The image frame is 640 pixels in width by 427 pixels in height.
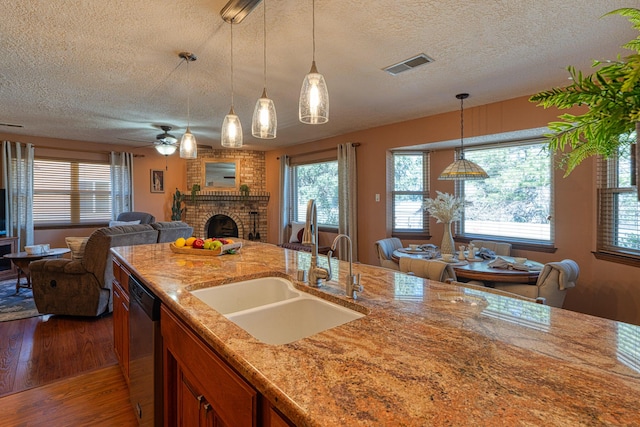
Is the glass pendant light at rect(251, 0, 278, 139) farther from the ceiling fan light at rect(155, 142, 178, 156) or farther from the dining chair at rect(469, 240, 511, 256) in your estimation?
the ceiling fan light at rect(155, 142, 178, 156)

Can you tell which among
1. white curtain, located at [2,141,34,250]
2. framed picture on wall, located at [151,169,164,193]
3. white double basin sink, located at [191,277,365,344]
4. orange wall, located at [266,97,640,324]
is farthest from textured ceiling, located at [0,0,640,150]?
framed picture on wall, located at [151,169,164,193]

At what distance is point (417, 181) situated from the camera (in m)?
4.96

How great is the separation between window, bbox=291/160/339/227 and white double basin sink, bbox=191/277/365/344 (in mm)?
4193

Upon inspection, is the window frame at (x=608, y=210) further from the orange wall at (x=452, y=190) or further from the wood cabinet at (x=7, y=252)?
the wood cabinet at (x=7, y=252)

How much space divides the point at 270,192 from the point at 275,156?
0.80 m

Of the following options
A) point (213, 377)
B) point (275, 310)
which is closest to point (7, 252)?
point (275, 310)

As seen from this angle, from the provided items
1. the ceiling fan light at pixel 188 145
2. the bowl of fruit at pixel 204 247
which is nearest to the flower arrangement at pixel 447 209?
the bowl of fruit at pixel 204 247

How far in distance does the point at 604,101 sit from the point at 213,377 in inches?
47.4

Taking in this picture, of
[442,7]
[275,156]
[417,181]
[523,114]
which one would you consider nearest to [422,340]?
[442,7]

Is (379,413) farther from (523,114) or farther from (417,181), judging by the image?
(417,181)

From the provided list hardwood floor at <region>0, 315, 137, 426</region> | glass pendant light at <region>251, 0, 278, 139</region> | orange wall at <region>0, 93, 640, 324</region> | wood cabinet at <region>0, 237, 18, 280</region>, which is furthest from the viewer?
wood cabinet at <region>0, 237, 18, 280</region>

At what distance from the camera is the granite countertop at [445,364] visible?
2.08 feet

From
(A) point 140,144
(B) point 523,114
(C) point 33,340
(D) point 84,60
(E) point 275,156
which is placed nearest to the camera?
(D) point 84,60

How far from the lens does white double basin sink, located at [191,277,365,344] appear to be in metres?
1.31
